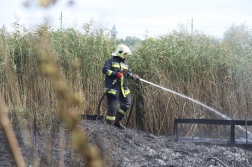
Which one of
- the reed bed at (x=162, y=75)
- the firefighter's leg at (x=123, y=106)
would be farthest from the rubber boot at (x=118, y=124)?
the reed bed at (x=162, y=75)

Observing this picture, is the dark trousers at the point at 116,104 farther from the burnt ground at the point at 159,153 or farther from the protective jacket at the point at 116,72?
the burnt ground at the point at 159,153

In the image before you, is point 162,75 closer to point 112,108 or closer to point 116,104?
point 116,104

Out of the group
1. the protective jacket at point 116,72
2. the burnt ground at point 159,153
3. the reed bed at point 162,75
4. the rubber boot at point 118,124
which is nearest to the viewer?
the burnt ground at point 159,153

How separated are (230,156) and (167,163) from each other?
3.91 ft

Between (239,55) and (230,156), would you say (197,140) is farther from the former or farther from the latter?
(239,55)

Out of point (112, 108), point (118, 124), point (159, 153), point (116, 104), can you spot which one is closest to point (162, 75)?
point (116, 104)

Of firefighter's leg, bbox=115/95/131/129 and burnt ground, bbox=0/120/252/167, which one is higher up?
firefighter's leg, bbox=115/95/131/129

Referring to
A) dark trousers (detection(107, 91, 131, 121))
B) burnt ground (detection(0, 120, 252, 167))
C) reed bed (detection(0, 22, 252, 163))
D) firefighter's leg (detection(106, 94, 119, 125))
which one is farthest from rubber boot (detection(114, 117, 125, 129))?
burnt ground (detection(0, 120, 252, 167))

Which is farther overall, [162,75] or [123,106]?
[162,75]

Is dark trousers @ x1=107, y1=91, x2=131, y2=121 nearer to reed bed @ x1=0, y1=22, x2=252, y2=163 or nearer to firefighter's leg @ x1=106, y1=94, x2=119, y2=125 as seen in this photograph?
firefighter's leg @ x1=106, y1=94, x2=119, y2=125

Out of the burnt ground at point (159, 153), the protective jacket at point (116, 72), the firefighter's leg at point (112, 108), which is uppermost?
the protective jacket at point (116, 72)

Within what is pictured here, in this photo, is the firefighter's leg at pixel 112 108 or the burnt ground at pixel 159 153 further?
the firefighter's leg at pixel 112 108

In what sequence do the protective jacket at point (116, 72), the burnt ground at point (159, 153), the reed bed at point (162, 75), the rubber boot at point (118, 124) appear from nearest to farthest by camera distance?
the burnt ground at point (159, 153)
the protective jacket at point (116, 72)
the reed bed at point (162, 75)
the rubber boot at point (118, 124)

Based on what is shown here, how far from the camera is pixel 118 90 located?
17.6 ft
